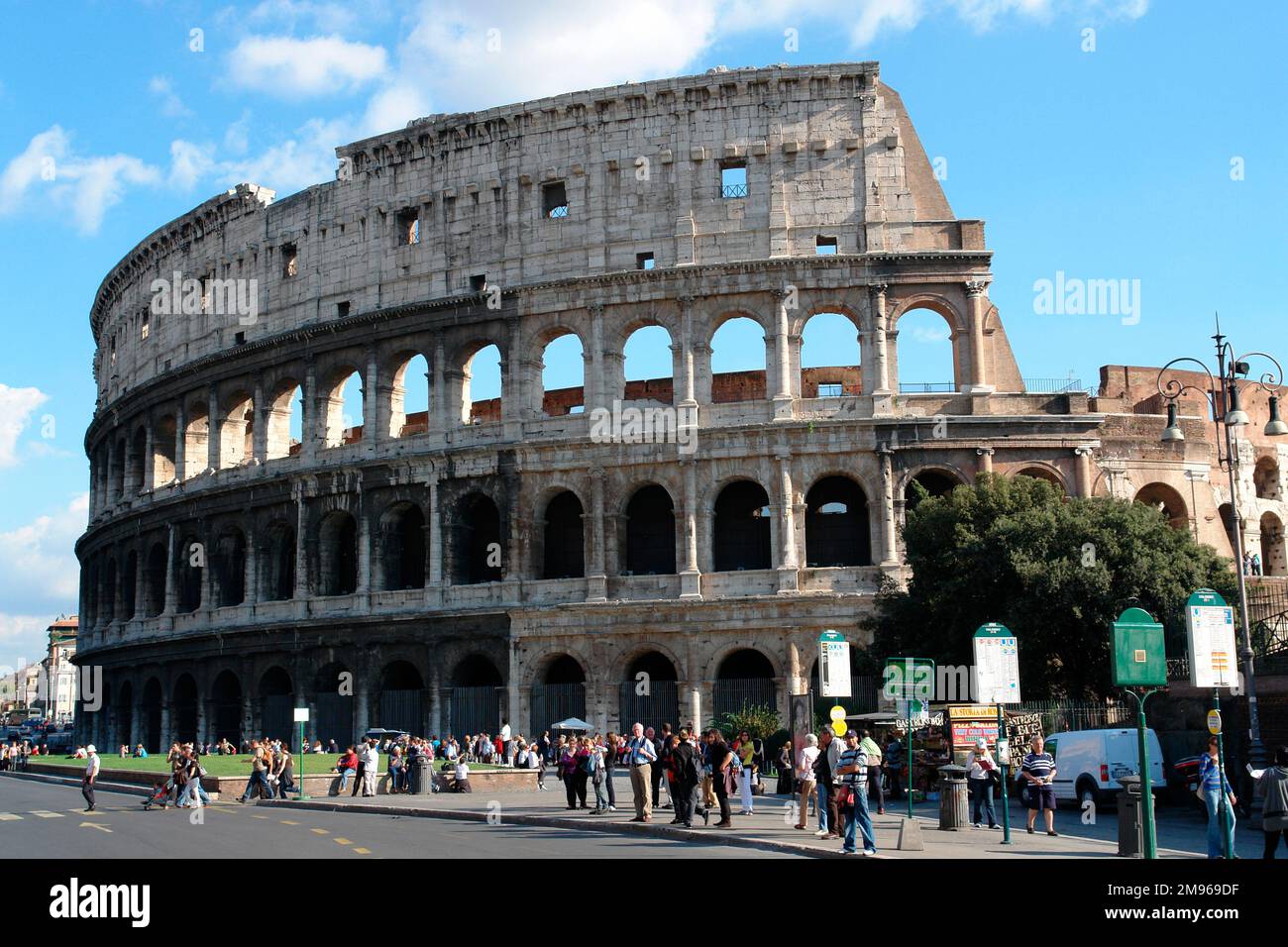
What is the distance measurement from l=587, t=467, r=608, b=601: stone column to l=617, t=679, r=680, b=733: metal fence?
268cm

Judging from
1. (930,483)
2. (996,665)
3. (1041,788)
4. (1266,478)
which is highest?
(1266,478)

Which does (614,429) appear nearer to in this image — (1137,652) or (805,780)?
(805,780)

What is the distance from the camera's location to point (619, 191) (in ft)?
132

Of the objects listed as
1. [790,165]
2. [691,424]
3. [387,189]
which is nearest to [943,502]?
[691,424]

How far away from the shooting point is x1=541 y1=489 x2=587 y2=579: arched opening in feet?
136

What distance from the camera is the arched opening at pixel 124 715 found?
5059 cm

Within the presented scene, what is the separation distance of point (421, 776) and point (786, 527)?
1250 cm

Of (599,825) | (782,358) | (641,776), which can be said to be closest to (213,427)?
(782,358)

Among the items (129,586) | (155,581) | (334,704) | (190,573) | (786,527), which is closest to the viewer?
(786,527)

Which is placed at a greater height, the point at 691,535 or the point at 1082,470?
A: the point at 1082,470

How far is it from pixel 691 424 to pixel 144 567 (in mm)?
23642

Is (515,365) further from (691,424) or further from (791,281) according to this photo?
(791,281)

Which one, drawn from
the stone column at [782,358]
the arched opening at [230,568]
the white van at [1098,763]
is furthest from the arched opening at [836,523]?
the arched opening at [230,568]

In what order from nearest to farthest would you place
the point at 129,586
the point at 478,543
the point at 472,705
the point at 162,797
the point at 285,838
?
the point at 285,838, the point at 162,797, the point at 472,705, the point at 478,543, the point at 129,586
